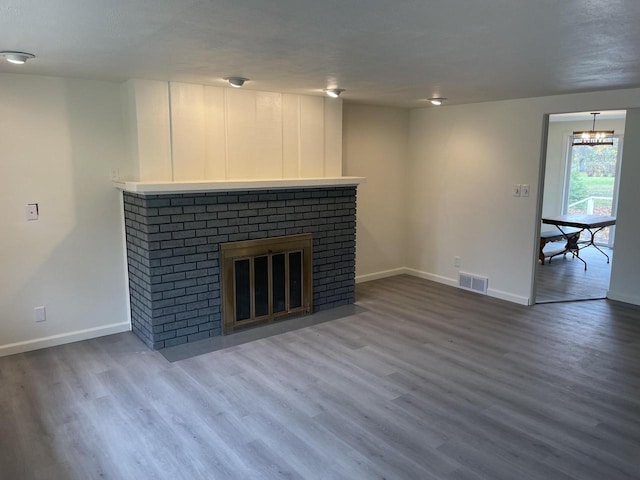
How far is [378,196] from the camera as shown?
573cm

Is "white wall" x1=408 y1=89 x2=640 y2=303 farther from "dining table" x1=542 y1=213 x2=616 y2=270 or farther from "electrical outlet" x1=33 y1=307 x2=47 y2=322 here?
"electrical outlet" x1=33 y1=307 x2=47 y2=322

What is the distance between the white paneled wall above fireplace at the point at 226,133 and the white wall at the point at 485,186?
1.43 metres

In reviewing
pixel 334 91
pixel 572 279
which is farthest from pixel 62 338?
pixel 572 279

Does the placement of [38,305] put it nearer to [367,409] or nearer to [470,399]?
[367,409]

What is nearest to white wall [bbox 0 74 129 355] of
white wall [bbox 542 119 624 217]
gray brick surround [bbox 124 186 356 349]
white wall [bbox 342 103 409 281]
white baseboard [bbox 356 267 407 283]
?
gray brick surround [bbox 124 186 356 349]

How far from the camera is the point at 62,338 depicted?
3.84 m

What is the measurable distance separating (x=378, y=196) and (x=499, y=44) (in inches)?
133

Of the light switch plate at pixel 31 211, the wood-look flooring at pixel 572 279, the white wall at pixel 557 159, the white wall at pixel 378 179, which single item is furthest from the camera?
the white wall at pixel 557 159

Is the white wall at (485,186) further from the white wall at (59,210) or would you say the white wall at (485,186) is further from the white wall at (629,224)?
the white wall at (59,210)

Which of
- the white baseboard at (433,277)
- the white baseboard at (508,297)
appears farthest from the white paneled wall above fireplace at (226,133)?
the white baseboard at (508,297)

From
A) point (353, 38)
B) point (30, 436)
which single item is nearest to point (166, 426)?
point (30, 436)

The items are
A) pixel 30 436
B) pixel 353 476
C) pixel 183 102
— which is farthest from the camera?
pixel 183 102

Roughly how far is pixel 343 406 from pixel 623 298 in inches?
145

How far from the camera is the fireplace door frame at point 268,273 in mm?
3996
